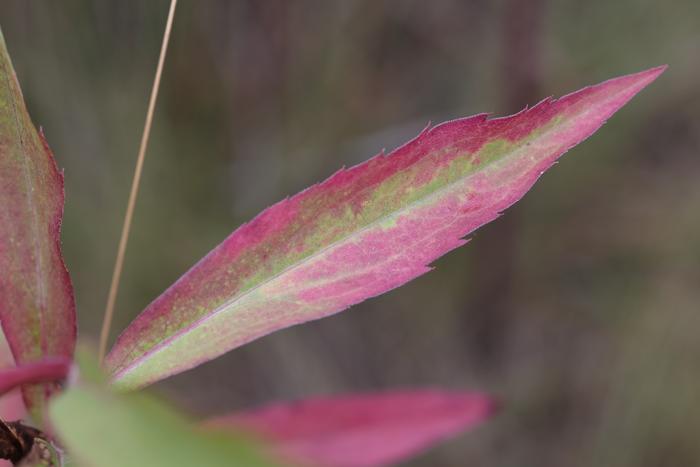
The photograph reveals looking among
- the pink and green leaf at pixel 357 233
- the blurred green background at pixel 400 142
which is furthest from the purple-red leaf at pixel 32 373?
the blurred green background at pixel 400 142

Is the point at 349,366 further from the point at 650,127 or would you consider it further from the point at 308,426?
the point at 308,426

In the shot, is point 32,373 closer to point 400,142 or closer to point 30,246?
point 30,246

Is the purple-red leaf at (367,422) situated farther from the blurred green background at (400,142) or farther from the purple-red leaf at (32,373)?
the blurred green background at (400,142)

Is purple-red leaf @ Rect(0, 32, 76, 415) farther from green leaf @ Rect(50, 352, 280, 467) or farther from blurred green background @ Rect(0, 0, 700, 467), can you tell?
blurred green background @ Rect(0, 0, 700, 467)

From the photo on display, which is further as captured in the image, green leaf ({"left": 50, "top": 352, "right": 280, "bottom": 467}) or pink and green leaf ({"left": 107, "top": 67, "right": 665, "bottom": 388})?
pink and green leaf ({"left": 107, "top": 67, "right": 665, "bottom": 388})

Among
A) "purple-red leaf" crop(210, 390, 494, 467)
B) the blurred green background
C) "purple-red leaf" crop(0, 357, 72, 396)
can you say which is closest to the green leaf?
"purple-red leaf" crop(0, 357, 72, 396)

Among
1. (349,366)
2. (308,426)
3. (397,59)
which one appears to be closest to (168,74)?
(397,59)
